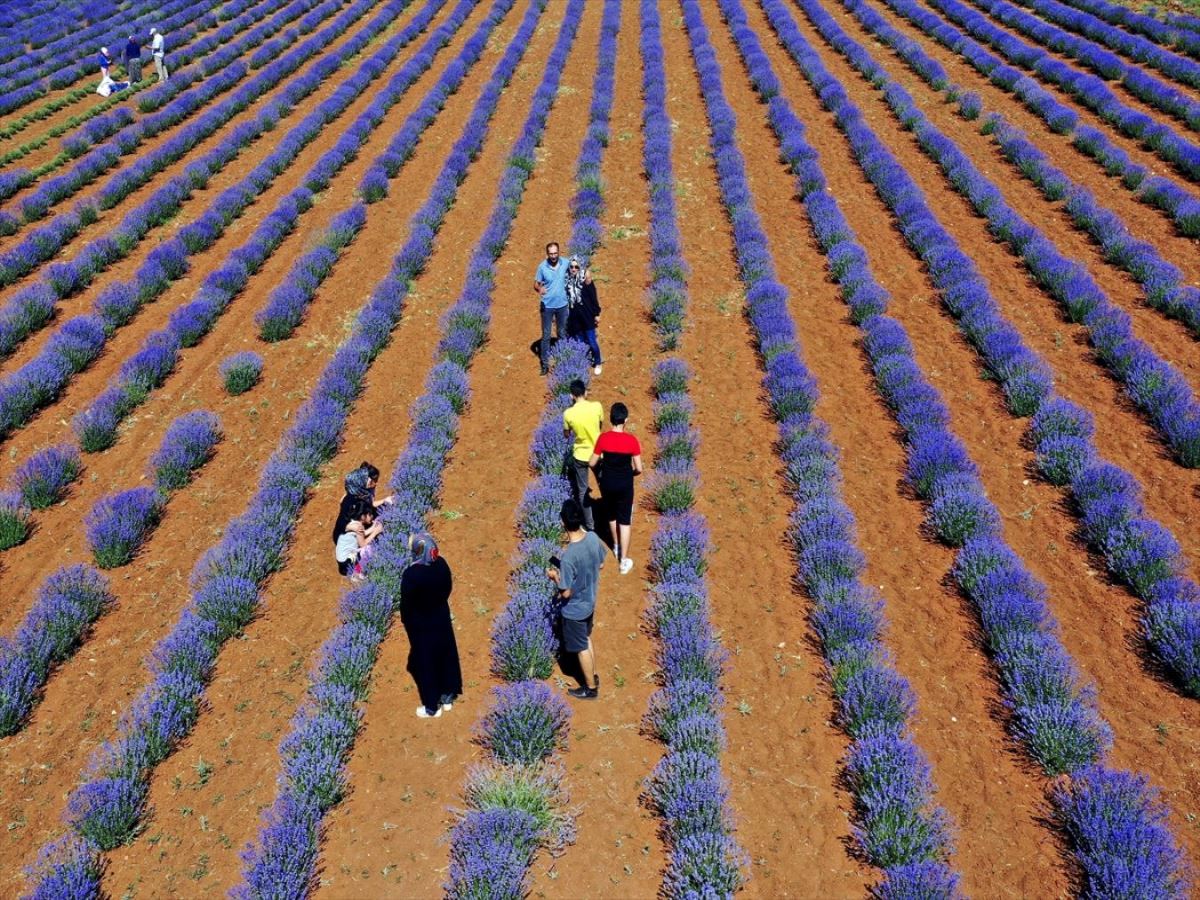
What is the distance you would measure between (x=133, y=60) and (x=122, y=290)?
15.0 m

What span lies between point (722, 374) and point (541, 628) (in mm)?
4954

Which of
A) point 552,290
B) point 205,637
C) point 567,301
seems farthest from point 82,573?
point 567,301

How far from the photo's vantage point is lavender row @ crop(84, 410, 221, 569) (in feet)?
23.4

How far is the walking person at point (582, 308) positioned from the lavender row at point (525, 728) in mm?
389

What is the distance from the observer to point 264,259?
42.3 ft

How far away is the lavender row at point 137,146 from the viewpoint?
47.2 ft

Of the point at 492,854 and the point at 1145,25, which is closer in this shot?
the point at 492,854

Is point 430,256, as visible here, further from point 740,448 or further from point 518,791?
point 518,791

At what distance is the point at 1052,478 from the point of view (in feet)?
24.8

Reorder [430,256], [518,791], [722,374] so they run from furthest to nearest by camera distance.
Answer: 1. [430,256]
2. [722,374]
3. [518,791]

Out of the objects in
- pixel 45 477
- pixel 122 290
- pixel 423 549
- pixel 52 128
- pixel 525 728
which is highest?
pixel 423 549

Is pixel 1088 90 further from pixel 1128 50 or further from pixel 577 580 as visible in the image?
pixel 577 580

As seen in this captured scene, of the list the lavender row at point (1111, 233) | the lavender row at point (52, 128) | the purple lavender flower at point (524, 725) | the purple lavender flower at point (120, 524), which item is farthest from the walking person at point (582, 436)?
the lavender row at point (52, 128)

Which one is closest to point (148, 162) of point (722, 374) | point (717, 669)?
point (722, 374)
